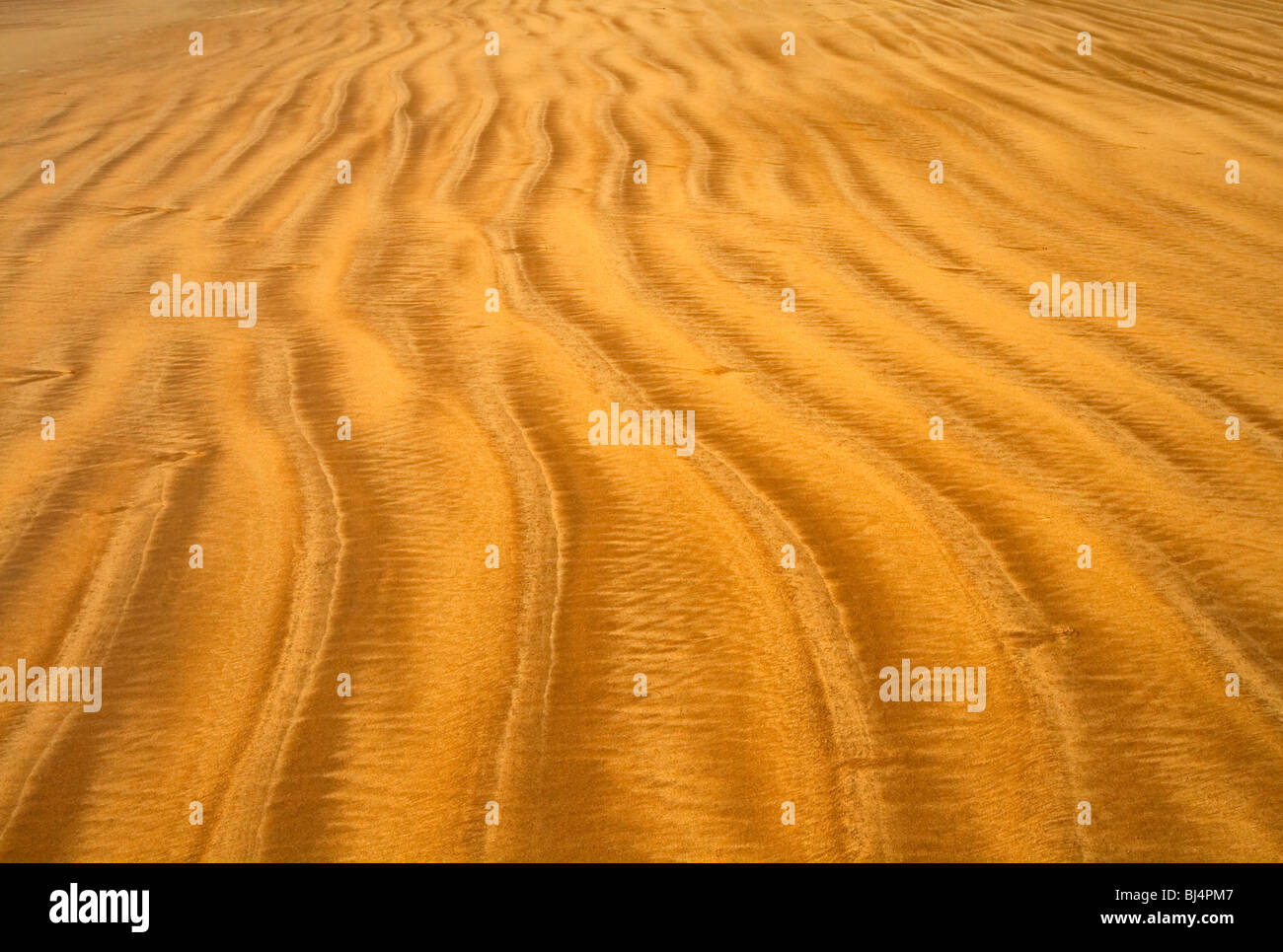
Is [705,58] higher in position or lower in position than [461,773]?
higher

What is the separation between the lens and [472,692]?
210 centimetres

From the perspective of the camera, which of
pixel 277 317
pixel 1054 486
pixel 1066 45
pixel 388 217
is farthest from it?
pixel 1066 45

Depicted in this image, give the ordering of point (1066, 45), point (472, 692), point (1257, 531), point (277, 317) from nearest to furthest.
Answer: point (472, 692) < point (1257, 531) < point (277, 317) < point (1066, 45)

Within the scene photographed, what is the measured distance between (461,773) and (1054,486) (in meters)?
1.52

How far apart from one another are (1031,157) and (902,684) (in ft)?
12.5

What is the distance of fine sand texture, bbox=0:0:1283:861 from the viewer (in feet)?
6.24

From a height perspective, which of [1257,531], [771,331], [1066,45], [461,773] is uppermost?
[1066,45]

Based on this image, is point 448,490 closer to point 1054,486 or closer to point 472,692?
A: point 472,692

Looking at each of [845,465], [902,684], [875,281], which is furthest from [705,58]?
[902,684]

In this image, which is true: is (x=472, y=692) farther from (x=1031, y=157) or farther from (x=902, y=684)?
(x=1031, y=157)

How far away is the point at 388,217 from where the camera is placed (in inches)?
187

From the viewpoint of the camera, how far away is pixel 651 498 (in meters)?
2.71

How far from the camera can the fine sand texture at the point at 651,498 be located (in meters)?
1.90

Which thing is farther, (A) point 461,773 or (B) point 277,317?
(B) point 277,317
